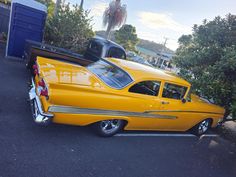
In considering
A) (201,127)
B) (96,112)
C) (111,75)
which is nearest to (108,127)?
(96,112)

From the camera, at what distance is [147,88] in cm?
475

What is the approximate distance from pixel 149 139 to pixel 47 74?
111 inches

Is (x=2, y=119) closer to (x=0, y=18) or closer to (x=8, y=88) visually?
(x=8, y=88)

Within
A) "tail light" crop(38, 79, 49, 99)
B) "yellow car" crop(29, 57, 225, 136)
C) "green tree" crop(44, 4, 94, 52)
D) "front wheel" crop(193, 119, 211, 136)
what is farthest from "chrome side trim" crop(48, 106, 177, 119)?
"green tree" crop(44, 4, 94, 52)

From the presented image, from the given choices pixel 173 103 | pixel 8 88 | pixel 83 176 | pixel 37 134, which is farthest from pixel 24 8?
pixel 83 176

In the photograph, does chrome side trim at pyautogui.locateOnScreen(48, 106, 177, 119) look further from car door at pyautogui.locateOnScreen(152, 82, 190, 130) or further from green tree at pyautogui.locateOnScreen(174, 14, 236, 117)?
green tree at pyautogui.locateOnScreen(174, 14, 236, 117)

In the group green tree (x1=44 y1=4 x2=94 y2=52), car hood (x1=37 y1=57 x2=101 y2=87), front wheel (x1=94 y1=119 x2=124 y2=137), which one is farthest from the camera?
green tree (x1=44 y1=4 x2=94 y2=52)

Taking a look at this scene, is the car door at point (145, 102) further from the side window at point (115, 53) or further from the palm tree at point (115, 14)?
the palm tree at point (115, 14)

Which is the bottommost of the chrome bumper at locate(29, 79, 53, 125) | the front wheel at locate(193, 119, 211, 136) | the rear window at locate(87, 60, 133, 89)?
the front wheel at locate(193, 119, 211, 136)

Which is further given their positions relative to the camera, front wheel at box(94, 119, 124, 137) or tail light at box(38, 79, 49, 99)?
front wheel at box(94, 119, 124, 137)

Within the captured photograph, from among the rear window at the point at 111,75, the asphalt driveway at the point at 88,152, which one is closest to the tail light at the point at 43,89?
the asphalt driveway at the point at 88,152

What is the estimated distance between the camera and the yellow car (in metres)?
3.67

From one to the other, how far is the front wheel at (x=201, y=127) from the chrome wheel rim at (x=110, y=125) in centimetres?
273

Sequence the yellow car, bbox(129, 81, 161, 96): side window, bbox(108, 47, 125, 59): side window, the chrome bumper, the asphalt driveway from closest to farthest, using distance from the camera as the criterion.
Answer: the asphalt driveway < the chrome bumper < the yellow car < bbox(129, 81, 161, 96): side window < bbox(108, 47, 125, 59): side window
